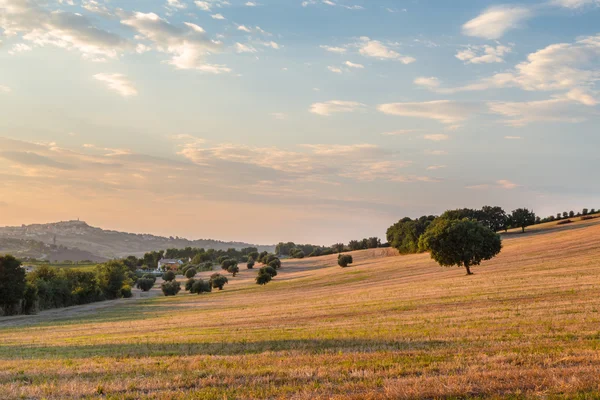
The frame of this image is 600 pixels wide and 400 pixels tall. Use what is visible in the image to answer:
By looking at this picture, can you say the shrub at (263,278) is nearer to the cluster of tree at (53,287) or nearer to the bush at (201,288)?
the bush at (201,288)

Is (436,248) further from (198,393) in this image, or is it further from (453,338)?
(198,393)

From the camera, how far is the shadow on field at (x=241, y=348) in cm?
1831

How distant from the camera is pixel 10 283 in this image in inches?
3061

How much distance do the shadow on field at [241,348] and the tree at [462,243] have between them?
4942 cm

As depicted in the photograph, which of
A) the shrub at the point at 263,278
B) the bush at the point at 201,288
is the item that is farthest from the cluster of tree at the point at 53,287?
the shrub at the point at 263,278

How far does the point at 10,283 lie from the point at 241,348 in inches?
2784

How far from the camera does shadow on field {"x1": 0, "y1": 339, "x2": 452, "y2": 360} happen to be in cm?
1831

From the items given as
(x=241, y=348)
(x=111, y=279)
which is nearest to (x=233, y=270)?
(x=111, y=279)

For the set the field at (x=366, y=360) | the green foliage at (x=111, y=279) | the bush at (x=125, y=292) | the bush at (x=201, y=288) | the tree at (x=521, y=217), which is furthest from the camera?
the tree at (x=521, y=217)

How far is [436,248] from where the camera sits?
68625 millimetres

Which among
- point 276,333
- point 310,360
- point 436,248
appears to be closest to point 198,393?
point 310,360

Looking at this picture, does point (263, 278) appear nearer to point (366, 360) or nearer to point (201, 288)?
point (201, 288)

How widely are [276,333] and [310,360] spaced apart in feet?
35.2

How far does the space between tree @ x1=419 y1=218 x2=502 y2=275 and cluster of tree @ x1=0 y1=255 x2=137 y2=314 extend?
62.5 m
